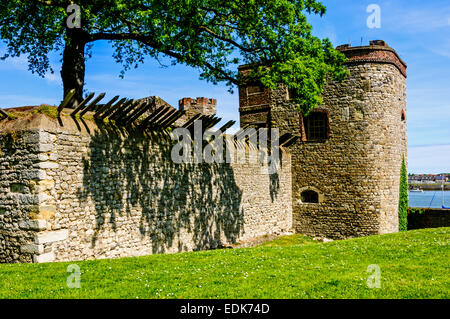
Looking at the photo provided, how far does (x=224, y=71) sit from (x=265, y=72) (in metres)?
2.00

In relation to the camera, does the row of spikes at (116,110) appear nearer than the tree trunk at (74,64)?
Yes

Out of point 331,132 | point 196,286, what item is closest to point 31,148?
point 196,286

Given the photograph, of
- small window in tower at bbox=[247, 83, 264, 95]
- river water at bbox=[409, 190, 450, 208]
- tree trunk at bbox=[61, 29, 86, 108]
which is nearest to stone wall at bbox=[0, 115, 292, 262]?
tree trunk at bbox=[61, 29, 86, 108]

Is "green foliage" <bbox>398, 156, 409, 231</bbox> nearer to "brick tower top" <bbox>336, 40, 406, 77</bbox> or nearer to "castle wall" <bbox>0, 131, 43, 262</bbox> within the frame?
"brick tower top" <bbox>336, 40, 406, 77</bbox>

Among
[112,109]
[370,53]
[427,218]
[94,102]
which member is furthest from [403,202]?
[94,102]

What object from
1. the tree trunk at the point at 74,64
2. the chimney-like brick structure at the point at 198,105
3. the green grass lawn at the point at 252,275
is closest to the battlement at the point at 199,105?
the chimney-like brick structure at the point at 198,105

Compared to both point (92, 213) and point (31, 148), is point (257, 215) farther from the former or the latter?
point (31, 148)

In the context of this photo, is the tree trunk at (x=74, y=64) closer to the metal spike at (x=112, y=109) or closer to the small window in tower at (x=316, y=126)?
the metal spike at (x=112, y=109)

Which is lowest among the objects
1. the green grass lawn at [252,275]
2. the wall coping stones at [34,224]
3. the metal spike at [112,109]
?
the green grass lawn at [252,275]

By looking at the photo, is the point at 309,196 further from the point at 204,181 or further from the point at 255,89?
the point at 204,181

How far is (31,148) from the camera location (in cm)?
880

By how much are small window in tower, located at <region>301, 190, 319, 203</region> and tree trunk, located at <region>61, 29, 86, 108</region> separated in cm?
1197

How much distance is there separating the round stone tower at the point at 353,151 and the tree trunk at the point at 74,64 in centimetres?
1084

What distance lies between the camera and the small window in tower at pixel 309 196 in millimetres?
19422
